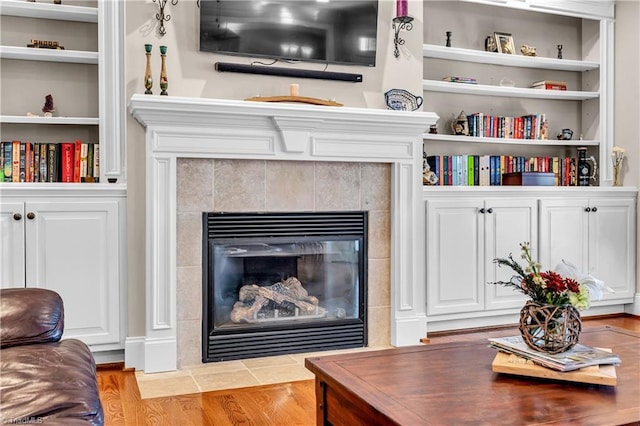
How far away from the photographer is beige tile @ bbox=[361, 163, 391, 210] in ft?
12.0

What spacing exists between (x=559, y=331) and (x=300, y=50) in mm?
2440

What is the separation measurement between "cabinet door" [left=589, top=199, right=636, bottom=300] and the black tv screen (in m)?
2.23

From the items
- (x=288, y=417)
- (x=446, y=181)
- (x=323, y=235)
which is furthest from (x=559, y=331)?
(x=446, y=181)

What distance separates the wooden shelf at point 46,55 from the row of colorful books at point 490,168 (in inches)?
94.6

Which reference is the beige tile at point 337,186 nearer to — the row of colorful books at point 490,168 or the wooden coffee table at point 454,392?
the row of colorful books at point 490,168

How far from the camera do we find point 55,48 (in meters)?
3.43

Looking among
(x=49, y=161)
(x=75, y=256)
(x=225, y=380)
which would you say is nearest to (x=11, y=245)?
(x=75, y=256)

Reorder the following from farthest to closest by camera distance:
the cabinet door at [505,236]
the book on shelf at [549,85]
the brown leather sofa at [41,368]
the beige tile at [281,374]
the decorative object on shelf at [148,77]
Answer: the book on shelf at [549,85] → the cabinet door at [505,236] → the decorative object on shelf at [148,77] → the beige tile at [281,374] → the brown leather sofa at [41,368]

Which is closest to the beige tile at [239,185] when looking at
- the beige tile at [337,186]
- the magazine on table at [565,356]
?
the beige tile at [337,186]

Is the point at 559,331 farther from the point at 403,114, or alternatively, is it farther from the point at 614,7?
the point at 614,7

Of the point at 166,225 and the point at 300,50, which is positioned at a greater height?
the point at 300,50

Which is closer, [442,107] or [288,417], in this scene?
[288,417]

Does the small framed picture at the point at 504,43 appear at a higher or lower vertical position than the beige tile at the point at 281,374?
higher

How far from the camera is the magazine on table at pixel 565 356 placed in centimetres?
158
